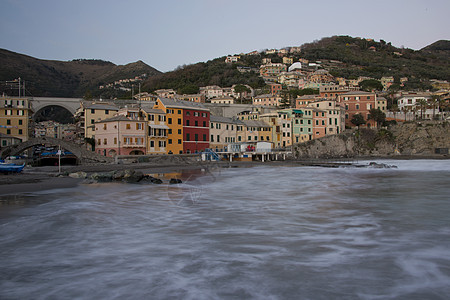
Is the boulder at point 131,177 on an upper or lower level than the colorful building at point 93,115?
lower

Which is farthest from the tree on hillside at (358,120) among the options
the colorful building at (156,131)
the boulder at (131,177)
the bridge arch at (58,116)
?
the bridge arch at (58,116)

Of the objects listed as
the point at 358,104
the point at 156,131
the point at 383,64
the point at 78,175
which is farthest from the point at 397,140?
the point at 383,64

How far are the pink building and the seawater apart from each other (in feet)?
90.1

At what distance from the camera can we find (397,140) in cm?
7481

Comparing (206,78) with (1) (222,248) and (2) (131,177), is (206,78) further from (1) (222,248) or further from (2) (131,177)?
(1) (222,248)

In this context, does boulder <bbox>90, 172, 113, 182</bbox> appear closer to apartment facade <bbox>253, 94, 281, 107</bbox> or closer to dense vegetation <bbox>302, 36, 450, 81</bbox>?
apartment facade <bbox>253, 94, 281, 107</bbox>

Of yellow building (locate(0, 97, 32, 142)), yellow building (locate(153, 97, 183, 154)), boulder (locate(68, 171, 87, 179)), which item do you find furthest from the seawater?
yellow building (locate(0, 97, 32, 142))

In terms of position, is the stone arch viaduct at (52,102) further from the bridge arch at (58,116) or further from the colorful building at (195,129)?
the bridge arch at (58,116)

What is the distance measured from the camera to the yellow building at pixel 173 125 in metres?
53.2

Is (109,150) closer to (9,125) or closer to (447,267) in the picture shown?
(9,125)

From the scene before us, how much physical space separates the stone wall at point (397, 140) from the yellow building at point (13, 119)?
57.9 meters

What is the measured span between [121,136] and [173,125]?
359 inches

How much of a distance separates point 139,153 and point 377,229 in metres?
41.8

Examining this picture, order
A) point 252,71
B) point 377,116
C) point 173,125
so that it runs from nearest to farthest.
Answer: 1. point 173,125
2. point 377,116
3. point 252,71
